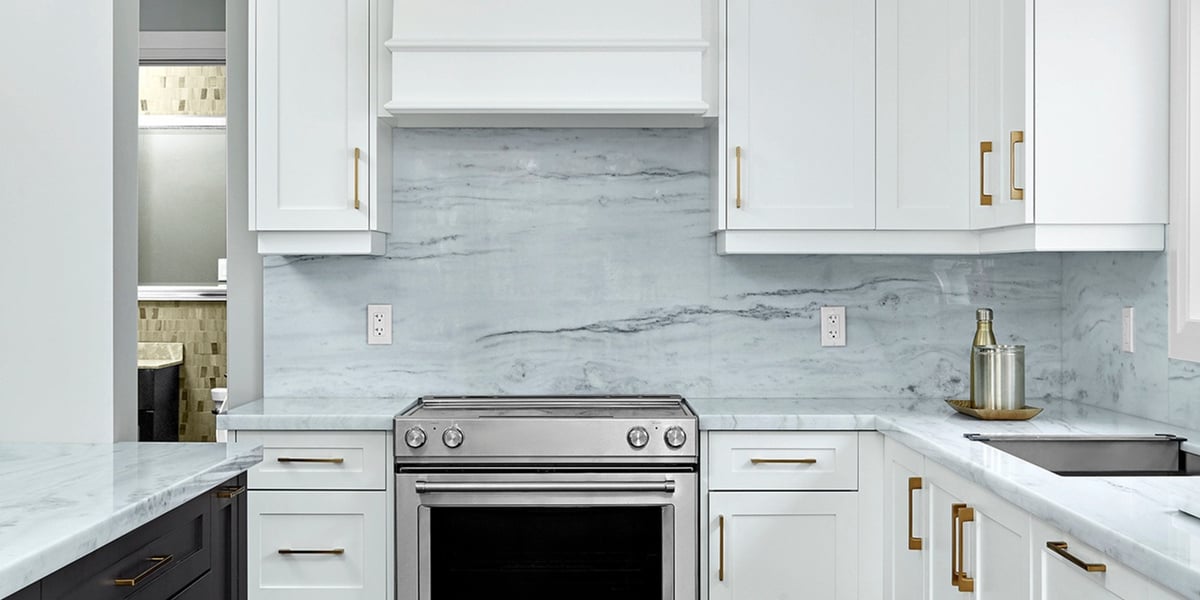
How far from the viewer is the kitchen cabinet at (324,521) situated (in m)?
2.52

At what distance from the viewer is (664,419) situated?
2.49 m

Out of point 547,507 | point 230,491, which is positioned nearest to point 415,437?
point 547,507

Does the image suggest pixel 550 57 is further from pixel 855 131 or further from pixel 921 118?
pixel 921 118

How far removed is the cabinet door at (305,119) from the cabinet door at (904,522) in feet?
5.17

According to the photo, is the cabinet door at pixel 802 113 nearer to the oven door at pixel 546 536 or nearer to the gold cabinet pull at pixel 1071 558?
the oven door at pixel 546 536

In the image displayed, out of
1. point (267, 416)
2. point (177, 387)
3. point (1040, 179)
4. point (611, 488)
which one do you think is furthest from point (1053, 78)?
point (177, 387)

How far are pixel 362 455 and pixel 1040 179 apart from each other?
1869 mm

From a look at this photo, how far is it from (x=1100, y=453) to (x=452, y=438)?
1.59m

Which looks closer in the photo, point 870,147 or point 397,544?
point 397,544

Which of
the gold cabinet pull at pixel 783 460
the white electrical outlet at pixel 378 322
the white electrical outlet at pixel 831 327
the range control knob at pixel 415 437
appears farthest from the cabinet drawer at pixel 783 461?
the white electrical outlet at pixel 378 322

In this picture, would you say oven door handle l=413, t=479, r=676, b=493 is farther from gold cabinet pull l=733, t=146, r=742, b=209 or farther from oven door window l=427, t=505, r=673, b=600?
gold cabinet pull l=733, t=146, r=742, b=209

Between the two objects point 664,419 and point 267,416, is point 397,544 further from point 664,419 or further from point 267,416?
point 664,419

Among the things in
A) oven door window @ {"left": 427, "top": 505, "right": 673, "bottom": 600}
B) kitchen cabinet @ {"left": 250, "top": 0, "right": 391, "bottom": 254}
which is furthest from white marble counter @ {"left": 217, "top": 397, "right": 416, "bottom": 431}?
kitchen cabinet @ {"left": 250, "top": 0, "right": 391, "bottom": 254}

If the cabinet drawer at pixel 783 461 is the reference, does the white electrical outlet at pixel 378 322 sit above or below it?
above
